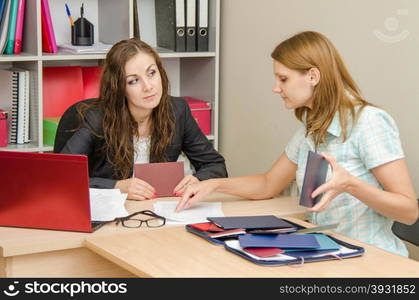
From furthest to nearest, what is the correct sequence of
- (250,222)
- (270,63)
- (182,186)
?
(270,63) → (182,186) → (250,222)

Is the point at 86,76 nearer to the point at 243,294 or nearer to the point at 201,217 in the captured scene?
the point at 201,217

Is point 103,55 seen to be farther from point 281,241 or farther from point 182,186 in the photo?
point 281,241

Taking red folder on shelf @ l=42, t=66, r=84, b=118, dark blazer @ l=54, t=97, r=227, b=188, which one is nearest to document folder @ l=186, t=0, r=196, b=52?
red folder on shelf @ l=42, t=66, r=84, b=118

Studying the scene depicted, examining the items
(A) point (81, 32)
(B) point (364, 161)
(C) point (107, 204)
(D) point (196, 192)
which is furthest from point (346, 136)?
(A) point (81, 32)

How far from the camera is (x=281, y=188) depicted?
259 cm

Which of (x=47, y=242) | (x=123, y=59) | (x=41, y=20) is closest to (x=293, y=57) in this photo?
(x=123, y=59)

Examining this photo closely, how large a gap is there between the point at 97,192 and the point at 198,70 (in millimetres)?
1729

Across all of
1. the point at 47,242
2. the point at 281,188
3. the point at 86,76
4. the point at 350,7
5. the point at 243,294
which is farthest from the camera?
the point at 86,76

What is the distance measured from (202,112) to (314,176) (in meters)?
1.92

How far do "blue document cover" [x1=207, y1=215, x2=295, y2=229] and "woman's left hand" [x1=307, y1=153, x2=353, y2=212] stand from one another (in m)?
0.14

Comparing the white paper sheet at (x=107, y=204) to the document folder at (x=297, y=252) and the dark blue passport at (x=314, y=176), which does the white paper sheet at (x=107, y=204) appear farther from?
the dark blue passport at (x=314, y=176)

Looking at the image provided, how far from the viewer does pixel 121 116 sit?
272 cm

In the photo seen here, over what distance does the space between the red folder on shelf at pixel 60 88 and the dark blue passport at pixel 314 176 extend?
1.96 m

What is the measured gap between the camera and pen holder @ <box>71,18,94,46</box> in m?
3.65
